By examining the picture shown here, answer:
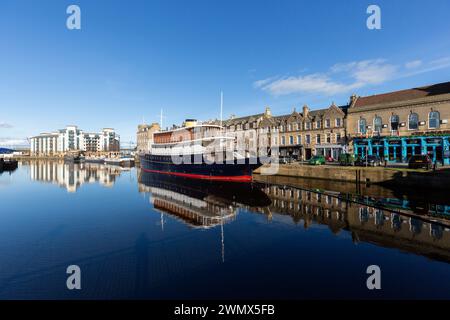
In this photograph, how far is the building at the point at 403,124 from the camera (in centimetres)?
3159

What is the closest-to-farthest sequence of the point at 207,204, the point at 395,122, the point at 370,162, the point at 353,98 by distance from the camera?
the point at 207,204 < the point at 370,162 < the point at 395,122 < the point at 353,98

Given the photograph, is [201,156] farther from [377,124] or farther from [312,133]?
[377,124]

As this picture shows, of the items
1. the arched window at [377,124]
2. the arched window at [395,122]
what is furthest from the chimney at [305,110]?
the arched window at [395,122]

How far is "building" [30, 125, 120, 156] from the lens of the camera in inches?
6777

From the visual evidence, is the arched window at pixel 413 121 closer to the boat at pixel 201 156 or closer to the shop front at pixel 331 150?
the shop front at pixel 331 150

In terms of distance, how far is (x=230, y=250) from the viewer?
9.55m

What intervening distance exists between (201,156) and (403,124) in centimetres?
3150

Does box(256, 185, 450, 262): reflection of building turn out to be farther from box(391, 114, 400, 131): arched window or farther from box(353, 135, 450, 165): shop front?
box(391, 114, 400, 131): arched window

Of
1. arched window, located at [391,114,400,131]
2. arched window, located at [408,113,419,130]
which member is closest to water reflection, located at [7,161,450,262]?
arched window, located at [408,113,419,130]

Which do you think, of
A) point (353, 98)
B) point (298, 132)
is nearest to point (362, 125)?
point (353, 98)

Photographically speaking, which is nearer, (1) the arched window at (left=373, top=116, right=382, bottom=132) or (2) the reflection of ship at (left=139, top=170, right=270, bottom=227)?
(2) the reflection of ship at (left=139, top=170, right=270, bottom=227)

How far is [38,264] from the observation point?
841 centimetres

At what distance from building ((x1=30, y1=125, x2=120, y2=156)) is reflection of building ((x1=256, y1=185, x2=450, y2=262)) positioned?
188122 mm
